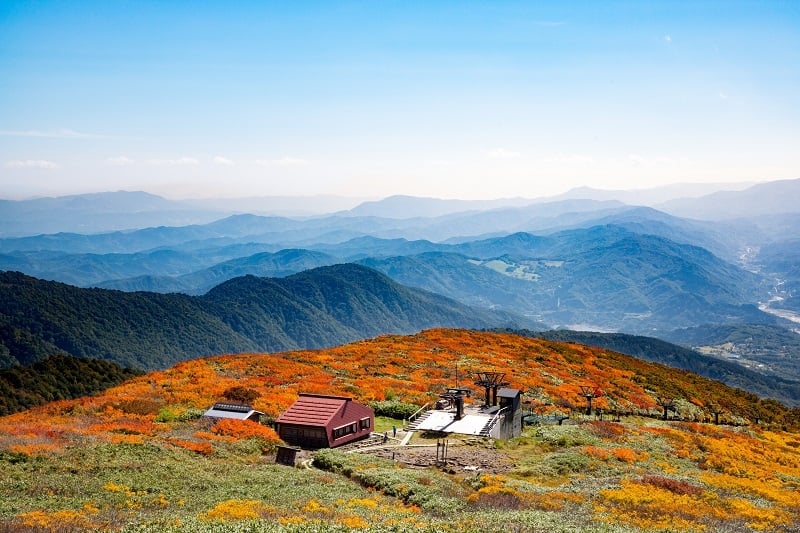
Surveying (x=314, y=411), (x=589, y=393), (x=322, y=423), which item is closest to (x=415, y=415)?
(x=314, y=411)

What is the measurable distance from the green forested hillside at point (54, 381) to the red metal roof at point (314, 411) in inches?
1603

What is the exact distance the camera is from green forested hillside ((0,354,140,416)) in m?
63.1

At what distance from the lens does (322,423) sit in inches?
1318

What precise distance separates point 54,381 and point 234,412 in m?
43.1

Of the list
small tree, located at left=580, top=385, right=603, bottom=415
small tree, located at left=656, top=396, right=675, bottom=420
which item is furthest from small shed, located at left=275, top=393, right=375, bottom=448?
small tree, located at left=656, top=396, right=675, bottom=420

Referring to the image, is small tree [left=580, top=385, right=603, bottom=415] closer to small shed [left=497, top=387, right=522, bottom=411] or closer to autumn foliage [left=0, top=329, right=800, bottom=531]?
autumn foliage [left=0, top=329, right=800, bottom=531]

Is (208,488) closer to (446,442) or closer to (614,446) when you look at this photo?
(446,442)

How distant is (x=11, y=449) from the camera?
25.1 metres

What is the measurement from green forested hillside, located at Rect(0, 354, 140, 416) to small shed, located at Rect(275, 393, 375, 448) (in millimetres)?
40956

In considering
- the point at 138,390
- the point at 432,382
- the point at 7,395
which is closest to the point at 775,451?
the point at 432,382

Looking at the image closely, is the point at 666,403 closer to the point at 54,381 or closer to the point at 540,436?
the point at 540,436

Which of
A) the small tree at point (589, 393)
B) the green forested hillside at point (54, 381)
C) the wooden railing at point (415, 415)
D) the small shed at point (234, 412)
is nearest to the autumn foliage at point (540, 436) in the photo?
the small tree at point (589, 393)

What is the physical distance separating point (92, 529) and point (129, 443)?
12680 mm

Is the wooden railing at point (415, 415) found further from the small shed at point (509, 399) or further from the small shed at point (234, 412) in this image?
the small shed at point (234, 412)
